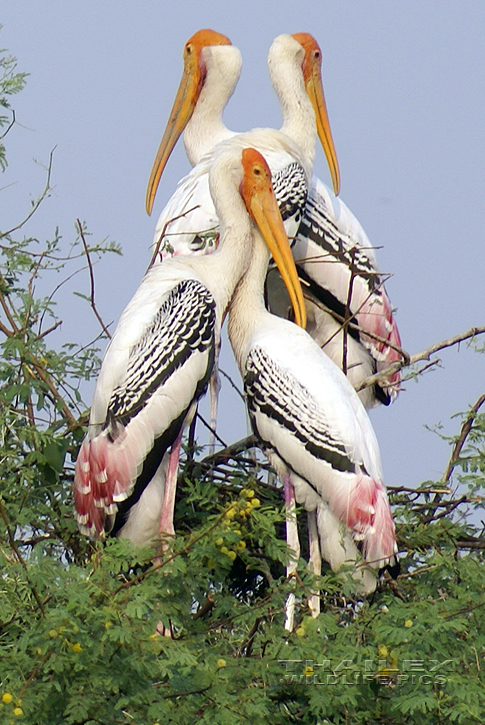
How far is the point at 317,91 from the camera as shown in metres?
6.91

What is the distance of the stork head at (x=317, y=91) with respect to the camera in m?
6.84

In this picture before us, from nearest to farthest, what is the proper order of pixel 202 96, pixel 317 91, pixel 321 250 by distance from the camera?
pixel 321 250 → pixel 202 96 → pixel 317 91

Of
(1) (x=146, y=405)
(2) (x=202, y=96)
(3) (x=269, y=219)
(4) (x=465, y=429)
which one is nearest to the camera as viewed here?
(1) (x=146, y=405)

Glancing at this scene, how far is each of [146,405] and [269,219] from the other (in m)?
1.03

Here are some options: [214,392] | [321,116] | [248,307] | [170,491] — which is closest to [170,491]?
[170,491]

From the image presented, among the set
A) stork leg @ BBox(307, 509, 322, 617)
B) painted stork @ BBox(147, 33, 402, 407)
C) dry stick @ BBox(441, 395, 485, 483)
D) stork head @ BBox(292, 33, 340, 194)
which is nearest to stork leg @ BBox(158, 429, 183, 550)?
stork leg @ BBox(307, 509, 322, 617)

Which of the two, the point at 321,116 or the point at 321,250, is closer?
the point at 321,250

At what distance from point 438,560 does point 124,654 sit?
1.21 metres

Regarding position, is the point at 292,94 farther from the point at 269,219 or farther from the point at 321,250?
the point at 269,219

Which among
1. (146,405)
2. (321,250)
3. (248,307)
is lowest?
(146,405)

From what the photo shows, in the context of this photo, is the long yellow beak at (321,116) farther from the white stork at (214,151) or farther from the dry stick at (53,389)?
the dry stick at (53,389)

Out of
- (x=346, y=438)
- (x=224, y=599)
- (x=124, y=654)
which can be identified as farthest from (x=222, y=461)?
(x=124, y=654)

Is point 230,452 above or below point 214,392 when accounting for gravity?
below

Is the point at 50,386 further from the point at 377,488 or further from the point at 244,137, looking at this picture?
the point at 244,137
